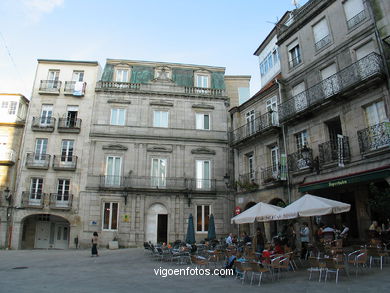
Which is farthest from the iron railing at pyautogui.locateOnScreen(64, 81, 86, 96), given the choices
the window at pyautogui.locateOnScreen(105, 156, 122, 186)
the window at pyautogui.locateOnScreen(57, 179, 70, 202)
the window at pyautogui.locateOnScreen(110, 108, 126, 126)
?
the window at pyautogui.locateOnScreen(57, 179, 70, 202)

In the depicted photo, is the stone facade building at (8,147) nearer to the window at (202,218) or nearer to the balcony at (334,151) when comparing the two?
the window at (202,218)

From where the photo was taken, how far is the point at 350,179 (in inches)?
507

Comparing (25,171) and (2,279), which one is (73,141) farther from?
(2,279)

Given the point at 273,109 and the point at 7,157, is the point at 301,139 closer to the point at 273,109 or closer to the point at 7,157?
the point at 273,109

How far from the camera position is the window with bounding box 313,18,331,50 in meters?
16.3

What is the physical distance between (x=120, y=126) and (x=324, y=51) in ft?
49.6

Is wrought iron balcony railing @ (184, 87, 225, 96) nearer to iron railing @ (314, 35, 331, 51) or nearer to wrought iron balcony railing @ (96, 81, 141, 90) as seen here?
wrought iron balcony railing @ (96, 81, 141, 90)

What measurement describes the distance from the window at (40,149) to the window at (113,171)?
4.75 m

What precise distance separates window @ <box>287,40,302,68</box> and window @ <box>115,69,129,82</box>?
43.6 feet

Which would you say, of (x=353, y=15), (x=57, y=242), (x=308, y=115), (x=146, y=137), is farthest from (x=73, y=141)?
(x=353, y=15)

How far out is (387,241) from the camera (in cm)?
1190

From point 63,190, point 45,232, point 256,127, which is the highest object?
point 256,127

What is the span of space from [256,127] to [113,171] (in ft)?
35.6

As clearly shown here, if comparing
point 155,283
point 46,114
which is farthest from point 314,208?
point 46,114
